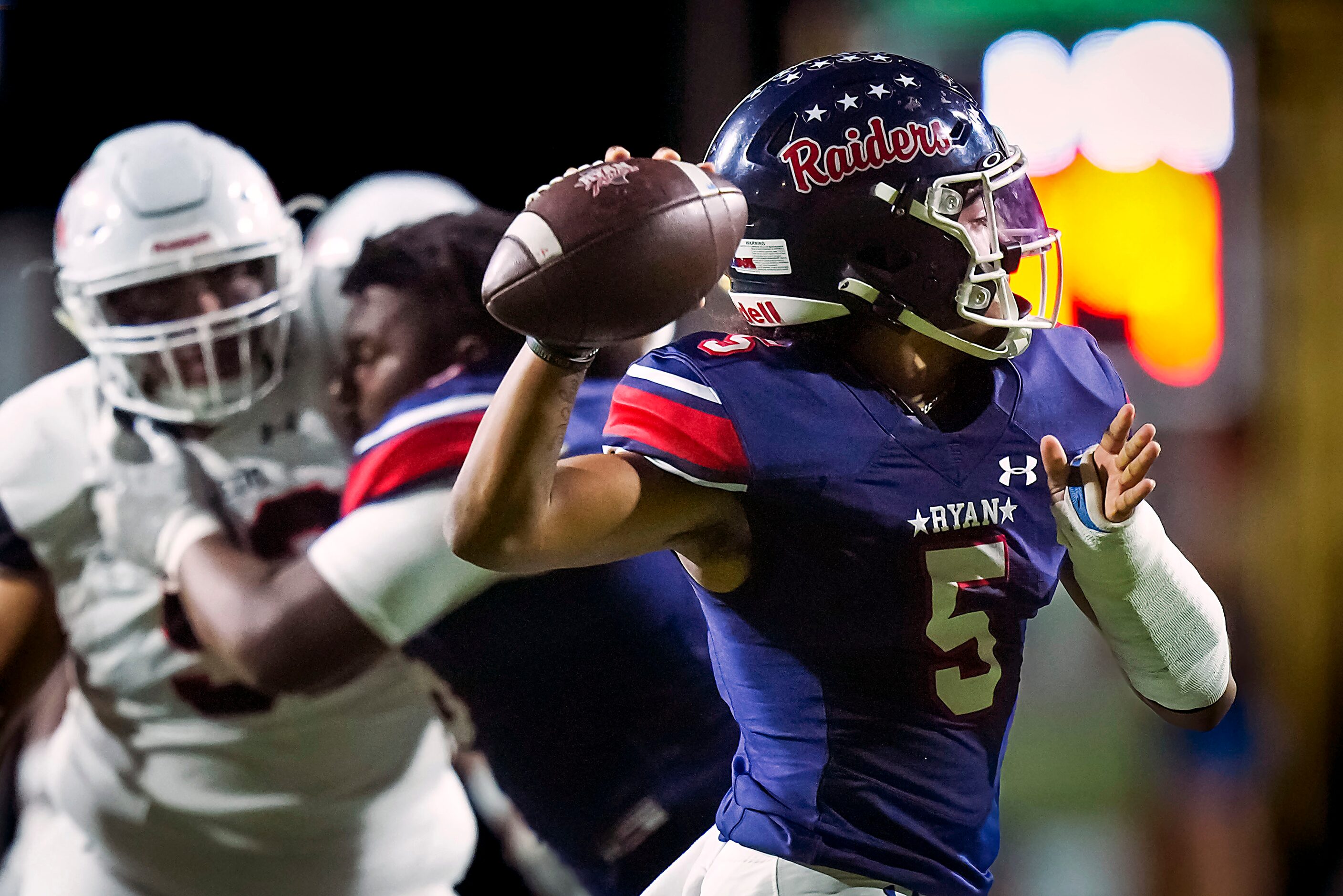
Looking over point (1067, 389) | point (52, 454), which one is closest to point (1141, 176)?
point (1067, 389)

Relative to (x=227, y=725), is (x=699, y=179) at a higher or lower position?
higher

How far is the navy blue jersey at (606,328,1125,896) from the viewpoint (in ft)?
3.73

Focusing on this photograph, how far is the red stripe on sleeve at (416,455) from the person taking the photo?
162cm

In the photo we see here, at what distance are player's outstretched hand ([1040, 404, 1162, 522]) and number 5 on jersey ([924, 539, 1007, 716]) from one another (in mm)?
93

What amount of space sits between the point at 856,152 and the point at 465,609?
0.82 m

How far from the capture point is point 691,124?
1.72 metres

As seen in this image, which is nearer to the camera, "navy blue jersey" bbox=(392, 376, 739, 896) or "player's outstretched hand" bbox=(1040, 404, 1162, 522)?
"player's outstretched hand" bbox=(1040, 404, 1162, 522)

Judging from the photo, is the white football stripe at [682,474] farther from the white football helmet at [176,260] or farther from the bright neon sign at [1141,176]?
the bright neon sign at [1141,176]

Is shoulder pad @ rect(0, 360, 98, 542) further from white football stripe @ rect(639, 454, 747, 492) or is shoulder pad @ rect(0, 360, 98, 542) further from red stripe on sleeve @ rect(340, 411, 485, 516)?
white football stripe @ rect(639, 454, 747, 492)

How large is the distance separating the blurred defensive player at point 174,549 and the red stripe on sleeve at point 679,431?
→ 70 cm

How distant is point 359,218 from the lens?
169cm

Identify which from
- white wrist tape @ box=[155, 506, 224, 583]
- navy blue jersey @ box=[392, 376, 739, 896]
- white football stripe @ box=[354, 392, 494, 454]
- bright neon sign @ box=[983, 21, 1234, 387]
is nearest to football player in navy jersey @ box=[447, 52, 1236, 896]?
navy blue jersey @ box=[392, 376, 739, 896]

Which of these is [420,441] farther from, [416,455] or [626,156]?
[626,156]

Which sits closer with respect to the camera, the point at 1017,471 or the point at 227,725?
the point at 1017,471
